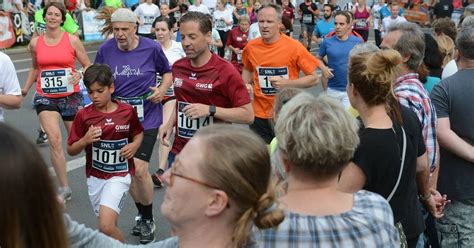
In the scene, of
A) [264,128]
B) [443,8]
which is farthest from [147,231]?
[443,8]

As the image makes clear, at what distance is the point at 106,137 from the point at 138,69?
1114 millimetres

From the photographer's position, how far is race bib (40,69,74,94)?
7.05 meters

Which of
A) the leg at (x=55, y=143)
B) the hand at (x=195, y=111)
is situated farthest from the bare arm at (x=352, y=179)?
the leg at (x=55, y=143)

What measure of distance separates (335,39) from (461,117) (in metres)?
5.42

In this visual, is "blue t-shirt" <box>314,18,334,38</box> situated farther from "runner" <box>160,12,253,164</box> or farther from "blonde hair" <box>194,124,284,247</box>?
"blonde hair" <box>194,124,284,247</box>

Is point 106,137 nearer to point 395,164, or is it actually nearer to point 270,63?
point 270,63

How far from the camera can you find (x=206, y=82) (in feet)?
18.4

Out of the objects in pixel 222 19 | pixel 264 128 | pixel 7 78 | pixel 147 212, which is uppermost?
pixel 7 78

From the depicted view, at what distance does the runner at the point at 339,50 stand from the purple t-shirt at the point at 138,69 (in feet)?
9.97

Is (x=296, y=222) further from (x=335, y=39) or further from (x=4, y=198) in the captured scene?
(x=335, y=39)

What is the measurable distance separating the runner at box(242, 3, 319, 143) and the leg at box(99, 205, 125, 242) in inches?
85.3

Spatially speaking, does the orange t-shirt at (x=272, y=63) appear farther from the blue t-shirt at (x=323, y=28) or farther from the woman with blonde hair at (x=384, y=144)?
the blue t-shirt at (x=323, y=28)

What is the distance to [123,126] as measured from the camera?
544 centimetres

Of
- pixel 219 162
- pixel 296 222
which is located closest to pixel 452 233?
pixel 296 222
